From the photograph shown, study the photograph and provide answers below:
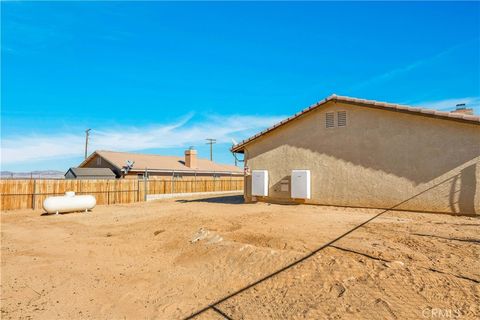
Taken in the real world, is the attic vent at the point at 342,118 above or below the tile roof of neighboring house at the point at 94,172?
above

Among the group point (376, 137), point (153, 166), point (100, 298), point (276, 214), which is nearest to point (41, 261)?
point (100, 298)

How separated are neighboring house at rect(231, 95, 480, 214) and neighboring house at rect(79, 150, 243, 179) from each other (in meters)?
14.2

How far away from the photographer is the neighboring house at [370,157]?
1042cm

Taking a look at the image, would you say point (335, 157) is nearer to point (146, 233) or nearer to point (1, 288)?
point (146, 233)

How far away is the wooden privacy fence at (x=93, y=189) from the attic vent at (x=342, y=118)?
15953mm

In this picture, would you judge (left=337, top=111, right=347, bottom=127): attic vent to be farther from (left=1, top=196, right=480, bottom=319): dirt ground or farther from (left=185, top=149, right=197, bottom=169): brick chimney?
(left=185, top=149, right=197, bottom=169): brick chimney

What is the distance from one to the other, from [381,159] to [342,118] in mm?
2600

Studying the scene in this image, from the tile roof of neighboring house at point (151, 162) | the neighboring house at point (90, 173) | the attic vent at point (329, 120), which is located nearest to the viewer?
the attic vent at point (329, 120)

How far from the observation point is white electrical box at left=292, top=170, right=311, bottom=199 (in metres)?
13.8

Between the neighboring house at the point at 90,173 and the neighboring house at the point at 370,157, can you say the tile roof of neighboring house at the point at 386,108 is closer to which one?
the neighboring house at the point at 370,157

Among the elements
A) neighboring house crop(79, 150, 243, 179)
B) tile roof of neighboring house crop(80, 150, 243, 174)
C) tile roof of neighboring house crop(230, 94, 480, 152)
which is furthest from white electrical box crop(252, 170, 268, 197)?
tile roof of neighboring house crop(80, 150, 243, 174)

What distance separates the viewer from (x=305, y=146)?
14344mm

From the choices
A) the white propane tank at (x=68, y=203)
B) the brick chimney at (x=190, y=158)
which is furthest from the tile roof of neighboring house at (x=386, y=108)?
the brick chimney at (x=190, y=158)

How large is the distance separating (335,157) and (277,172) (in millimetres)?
3174
